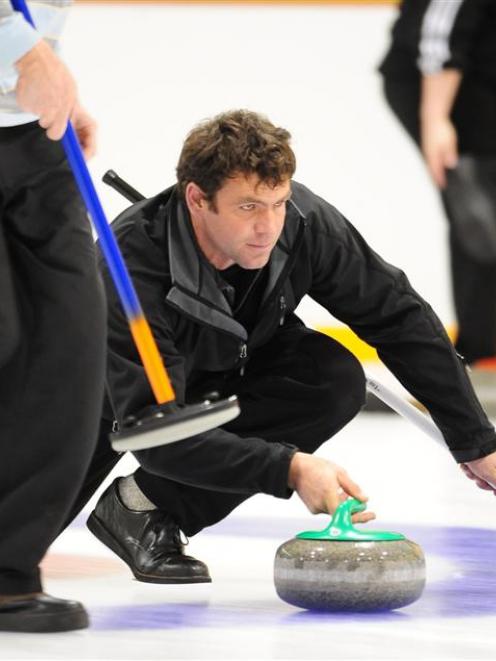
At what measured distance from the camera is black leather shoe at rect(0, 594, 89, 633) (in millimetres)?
2359

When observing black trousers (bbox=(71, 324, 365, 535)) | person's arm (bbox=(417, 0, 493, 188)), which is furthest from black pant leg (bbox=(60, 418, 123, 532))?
person's arm (bbox=(417, 0, 493, 188))

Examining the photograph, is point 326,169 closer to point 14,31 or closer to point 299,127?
point 299,127

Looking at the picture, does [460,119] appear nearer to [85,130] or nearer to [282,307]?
[282,307]

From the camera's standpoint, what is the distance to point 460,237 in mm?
6867

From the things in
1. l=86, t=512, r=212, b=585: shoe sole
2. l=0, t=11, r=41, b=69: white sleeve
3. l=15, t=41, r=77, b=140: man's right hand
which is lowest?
l=86, t=512, r=212, b=585: shoe sole

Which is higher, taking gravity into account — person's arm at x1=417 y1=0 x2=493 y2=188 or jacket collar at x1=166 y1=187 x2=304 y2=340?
person's arm at x1=417 y1=0 x2=493 y2=188

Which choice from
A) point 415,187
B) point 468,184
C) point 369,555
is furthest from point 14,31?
point 415,187

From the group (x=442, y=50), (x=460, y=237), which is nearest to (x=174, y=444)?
(x=442, y=50)

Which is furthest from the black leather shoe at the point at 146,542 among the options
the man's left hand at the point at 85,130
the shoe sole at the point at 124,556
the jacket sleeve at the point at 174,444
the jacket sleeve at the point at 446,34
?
the jacket sleeve at the point at 446,34

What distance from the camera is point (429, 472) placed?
4.76 m

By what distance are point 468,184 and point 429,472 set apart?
197 cm

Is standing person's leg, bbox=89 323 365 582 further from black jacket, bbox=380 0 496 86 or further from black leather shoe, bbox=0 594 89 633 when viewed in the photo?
black jacket, bbox=380 0 496 86

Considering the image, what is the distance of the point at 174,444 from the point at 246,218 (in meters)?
0.40

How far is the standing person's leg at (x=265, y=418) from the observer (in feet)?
9.93
